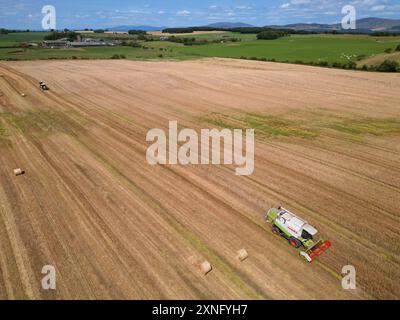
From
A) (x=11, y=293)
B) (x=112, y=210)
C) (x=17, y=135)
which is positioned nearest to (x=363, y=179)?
(x=112, y=210)

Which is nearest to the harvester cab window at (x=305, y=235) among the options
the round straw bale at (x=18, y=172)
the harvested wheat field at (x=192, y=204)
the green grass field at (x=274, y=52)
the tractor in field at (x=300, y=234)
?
the tractor in field at (x=300, y=234)

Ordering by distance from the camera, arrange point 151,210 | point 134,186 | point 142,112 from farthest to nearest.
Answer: point 142,112 < point 134,186 < point 151,210

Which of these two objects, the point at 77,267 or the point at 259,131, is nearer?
the point at 77,267

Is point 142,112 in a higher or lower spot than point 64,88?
lower

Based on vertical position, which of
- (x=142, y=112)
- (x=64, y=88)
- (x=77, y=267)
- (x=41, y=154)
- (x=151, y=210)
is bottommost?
(x=77, y=267)
